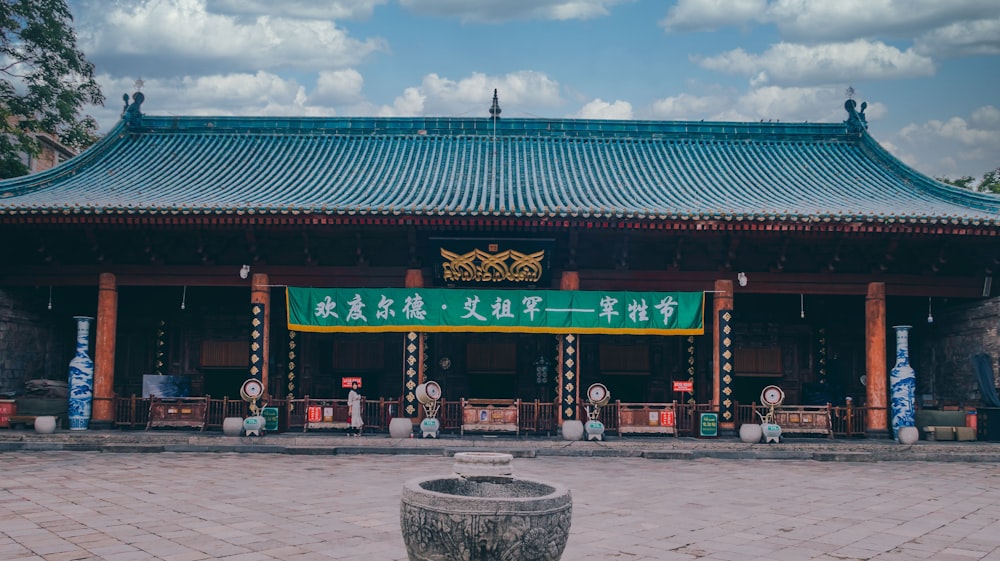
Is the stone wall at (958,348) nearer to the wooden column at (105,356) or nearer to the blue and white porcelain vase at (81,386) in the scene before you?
the wooden column at (105,356)

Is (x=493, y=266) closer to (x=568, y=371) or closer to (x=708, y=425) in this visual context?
(x=568, y=371)

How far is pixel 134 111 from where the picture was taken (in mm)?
20422

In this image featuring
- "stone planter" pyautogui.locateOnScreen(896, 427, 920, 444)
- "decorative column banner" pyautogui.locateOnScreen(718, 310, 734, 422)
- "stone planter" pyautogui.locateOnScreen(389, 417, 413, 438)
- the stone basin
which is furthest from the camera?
"decorative column banner" pyautogui.locateOnScreen(718, 310, 734, 422)

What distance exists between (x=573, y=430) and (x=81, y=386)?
9943 mm

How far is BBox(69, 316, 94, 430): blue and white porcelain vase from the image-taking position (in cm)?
1559

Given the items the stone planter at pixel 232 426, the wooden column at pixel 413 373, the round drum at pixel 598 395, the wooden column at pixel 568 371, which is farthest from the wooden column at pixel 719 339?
the stone planter at pixel 232 426

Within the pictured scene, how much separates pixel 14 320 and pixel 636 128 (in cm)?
1558

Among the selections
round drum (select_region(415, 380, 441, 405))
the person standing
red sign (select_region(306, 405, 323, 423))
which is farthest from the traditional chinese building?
red sign (select_region(306, 405, 323, 423))

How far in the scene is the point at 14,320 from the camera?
17.0 meters

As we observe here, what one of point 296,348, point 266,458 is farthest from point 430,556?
point 296,348

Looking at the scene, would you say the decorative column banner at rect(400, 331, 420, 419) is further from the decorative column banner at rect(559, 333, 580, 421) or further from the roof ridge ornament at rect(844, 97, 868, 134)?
the roof ridge ornament at rect(844, 97, 868, 134)

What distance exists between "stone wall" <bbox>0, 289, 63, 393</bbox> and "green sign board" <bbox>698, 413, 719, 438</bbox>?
1472cm

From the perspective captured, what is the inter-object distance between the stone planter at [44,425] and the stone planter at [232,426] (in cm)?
325

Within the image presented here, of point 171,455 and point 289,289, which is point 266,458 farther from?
point 289,289
